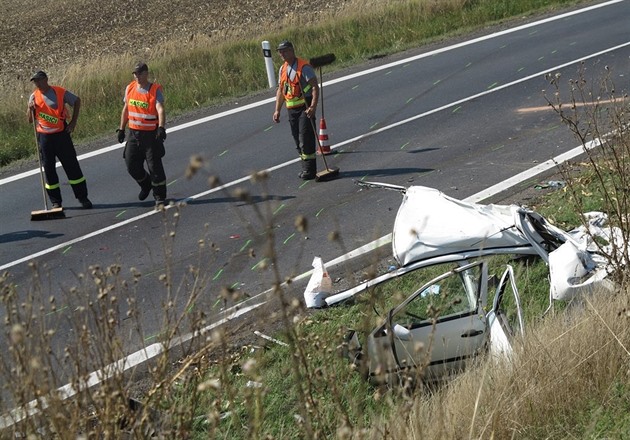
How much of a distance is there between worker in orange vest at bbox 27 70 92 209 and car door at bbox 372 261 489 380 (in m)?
6.84

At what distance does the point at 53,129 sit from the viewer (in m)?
13.2

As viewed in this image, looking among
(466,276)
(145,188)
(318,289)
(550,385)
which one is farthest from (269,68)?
(550,385)

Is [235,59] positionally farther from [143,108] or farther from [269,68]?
[143,108]

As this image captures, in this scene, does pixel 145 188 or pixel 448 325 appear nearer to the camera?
pixel 448 325

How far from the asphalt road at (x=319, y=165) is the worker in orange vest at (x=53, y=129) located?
45cm

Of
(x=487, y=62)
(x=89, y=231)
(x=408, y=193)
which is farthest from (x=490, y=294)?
(x=487, y=62)

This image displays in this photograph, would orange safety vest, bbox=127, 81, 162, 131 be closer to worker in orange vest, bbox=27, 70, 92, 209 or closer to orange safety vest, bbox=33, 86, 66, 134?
worker in orange vest, bbox=27, 70, 92, 209

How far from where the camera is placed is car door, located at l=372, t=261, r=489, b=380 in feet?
24.4

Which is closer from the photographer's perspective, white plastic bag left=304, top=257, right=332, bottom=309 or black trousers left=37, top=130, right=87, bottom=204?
white plastic bag left=304, top=257, right=332, bottom=309

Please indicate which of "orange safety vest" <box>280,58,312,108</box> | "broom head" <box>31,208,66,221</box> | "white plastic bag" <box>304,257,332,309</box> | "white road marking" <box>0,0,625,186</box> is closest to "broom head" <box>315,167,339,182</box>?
"orange safety vest" <box>280,58,312,108</box>

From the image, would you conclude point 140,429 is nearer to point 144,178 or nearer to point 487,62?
point 144,178

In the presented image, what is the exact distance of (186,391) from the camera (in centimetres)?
472

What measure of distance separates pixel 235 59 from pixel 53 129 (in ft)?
28.1

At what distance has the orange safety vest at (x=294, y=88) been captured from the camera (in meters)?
13.4
